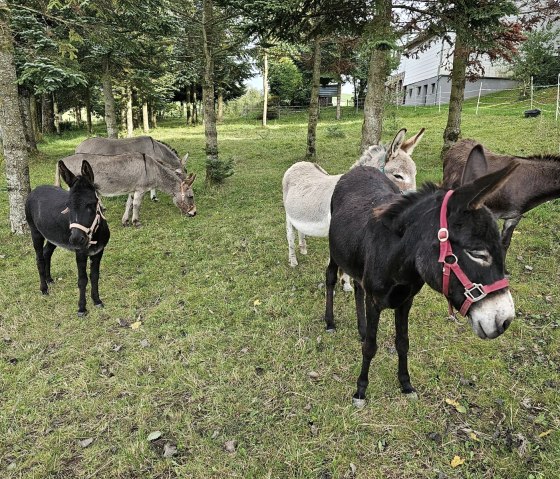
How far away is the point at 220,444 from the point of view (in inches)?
114

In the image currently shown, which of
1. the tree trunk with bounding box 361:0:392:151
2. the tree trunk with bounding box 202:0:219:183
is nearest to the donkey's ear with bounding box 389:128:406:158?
the tree trunk with bounding box 361:0:392:151

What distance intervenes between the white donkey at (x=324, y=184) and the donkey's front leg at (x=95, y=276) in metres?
2.81

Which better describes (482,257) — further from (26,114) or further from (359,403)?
(26,114)

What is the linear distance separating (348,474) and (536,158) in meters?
4.75

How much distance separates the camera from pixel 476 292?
6.19ft

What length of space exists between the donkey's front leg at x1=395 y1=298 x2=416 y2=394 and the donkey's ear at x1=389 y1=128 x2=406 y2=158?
8.15ft

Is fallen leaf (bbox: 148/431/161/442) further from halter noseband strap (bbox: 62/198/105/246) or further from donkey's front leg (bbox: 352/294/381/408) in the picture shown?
halter noseband strap (bbox: 62/198/105/246)

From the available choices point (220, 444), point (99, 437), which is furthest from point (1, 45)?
point (220, 444)

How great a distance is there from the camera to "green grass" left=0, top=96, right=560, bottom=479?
2.76 m

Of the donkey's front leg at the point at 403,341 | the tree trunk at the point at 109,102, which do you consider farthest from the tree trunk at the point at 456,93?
the tree trunk at the point at 109,102

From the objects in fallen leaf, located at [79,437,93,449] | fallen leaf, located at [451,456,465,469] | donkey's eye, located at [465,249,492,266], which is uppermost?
donkey's eye, located at [465,249,492,266]

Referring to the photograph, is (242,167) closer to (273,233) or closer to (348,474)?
(273,233)

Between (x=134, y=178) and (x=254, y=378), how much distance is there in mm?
6390

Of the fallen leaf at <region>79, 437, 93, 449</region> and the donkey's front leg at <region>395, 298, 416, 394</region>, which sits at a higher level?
the donkey's front leg at <region>395, 298, 416, 394</region>
